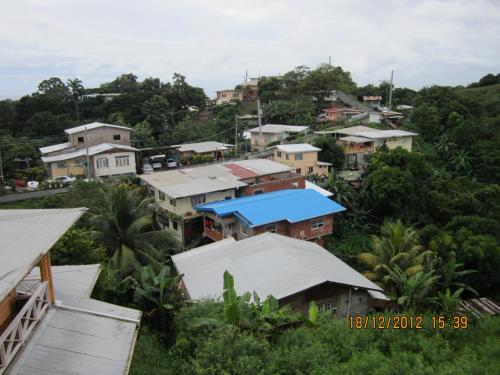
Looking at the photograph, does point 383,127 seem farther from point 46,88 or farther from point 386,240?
point 46,88

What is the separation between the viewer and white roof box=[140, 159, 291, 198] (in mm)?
26750

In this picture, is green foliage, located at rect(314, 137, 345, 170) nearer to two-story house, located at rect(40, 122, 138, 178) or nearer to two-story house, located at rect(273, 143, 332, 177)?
two-story house, located at rect(273, 143, 332, 177)

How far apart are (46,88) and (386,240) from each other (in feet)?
198

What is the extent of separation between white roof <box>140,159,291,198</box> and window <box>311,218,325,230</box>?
5401mm

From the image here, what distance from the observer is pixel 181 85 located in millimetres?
61656

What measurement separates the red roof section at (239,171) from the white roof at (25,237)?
20928 mm

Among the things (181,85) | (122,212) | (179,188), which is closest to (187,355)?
(122,212)

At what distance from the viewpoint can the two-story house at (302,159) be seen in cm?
3603

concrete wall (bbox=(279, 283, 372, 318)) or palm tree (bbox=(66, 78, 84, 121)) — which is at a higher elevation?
palm tree (bbox=(66, 78, 84, 121))

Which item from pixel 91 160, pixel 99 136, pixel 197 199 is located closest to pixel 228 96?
pixel 99 136

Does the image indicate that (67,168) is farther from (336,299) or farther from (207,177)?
(336,299)

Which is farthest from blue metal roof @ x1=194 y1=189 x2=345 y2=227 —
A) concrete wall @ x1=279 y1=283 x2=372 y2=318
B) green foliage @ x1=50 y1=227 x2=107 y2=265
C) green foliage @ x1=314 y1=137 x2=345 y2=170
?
green foliage @ x1=314 y1=137 x2=345 y2=170

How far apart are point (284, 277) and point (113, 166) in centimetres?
2737

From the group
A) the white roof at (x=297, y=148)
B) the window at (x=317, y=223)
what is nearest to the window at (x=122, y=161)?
the white roof at (x=297, y=148)
